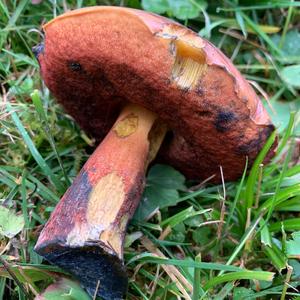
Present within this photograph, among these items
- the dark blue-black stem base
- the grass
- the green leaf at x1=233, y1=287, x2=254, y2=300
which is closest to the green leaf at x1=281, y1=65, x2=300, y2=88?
the grass

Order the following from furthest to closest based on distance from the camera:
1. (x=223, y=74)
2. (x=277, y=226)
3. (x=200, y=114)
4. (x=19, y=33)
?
(x=19, y=33), (x=277, y=226), (x=200, y=114), (x=223, y=74)

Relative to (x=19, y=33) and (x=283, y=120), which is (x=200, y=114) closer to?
(x=283, y=120)

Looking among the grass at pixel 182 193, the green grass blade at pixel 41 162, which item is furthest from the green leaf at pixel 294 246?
the green grass blade at pixel 41 162

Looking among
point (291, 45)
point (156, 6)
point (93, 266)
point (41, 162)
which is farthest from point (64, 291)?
point (291, 45)

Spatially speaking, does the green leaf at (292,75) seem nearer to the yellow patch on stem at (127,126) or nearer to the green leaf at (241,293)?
the yellow patch on stem at (127,126)

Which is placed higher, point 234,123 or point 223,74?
point 223,74

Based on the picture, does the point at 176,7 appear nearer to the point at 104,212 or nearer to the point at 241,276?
the point at 104,212

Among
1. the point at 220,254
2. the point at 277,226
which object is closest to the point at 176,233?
the point at 220,254
